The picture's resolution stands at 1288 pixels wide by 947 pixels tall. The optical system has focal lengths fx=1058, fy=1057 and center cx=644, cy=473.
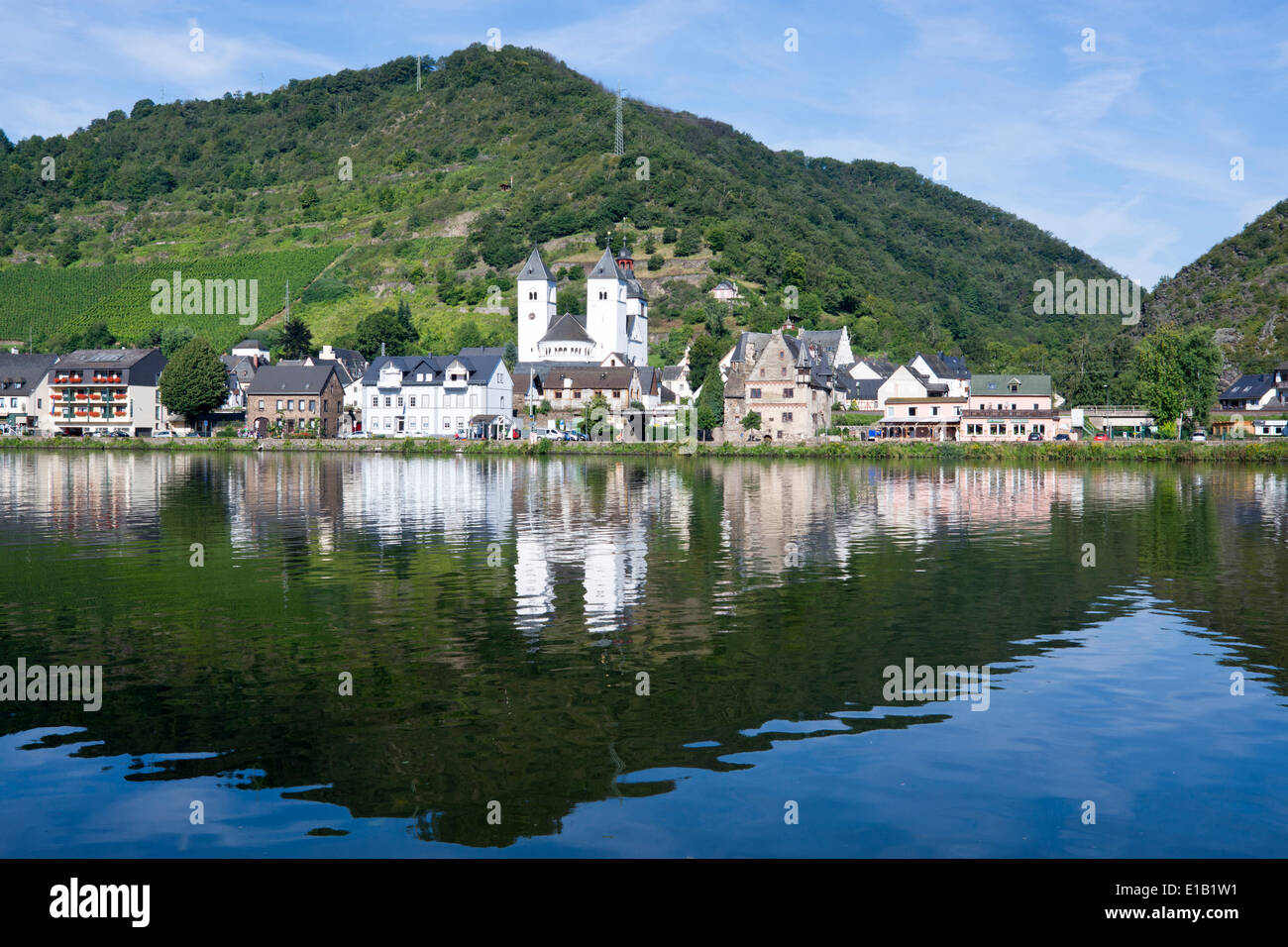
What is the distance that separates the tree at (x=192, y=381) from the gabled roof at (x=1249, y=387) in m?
120

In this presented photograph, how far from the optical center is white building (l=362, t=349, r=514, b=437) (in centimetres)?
12019

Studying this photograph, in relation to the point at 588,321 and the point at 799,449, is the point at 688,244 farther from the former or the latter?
the point at 799,449

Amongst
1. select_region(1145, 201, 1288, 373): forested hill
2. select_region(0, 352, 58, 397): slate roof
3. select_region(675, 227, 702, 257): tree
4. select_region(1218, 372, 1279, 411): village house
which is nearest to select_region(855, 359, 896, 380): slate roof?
select_region(1218, 372, 1279, 411): village house

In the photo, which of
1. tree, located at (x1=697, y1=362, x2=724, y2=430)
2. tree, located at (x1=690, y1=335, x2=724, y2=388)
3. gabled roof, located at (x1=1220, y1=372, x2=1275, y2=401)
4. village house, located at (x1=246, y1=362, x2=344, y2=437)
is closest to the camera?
tree, located at (x1=697, y1=362, x2=724, y2=430)

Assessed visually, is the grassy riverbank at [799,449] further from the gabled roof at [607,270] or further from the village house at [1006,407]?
the gabled roof at [607,270]

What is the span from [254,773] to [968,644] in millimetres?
12935

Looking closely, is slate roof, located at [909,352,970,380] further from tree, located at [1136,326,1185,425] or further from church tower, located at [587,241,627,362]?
church tower, located at [587,241,627,362]

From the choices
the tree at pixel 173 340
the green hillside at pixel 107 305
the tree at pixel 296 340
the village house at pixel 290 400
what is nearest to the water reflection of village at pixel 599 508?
the village house at pixel 290 400

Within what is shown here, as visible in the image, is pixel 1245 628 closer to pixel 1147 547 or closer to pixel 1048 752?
pixel 1048 752

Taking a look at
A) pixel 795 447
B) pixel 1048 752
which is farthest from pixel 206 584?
pixel 795 447

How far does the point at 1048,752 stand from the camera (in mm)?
13852

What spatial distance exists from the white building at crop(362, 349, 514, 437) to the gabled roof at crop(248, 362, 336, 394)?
191 inches

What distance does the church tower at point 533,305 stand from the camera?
154 m

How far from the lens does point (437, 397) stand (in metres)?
122
